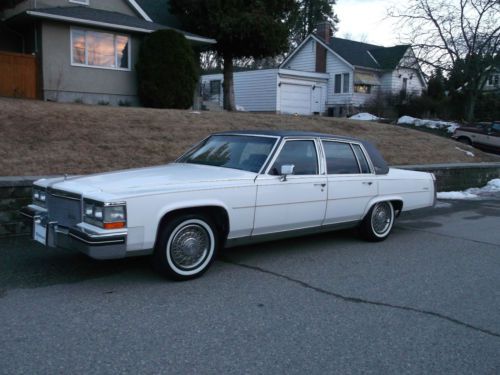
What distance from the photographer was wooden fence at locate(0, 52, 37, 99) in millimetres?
15680

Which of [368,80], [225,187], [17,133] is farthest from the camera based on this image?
[368,80]

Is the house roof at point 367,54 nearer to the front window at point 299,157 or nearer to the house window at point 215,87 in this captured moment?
the house window at point 215,87

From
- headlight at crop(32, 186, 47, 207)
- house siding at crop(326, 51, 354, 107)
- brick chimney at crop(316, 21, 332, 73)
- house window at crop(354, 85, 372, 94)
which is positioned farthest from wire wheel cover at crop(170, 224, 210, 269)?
brick chimney at crop(316, 21, 332, 73)

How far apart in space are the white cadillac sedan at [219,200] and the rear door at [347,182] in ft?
0.05

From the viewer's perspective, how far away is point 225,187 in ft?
17.2

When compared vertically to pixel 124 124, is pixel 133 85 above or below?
above

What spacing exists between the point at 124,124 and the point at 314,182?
22.7 feet

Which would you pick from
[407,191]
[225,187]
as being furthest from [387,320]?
[407,191]

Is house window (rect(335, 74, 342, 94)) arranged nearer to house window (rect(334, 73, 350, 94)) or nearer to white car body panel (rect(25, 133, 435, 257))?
house window (rect(334, 73, 350, 94))

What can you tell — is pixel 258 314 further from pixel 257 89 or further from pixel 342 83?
pixel 342 83

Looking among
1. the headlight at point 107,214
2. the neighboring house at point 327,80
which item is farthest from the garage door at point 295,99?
the headlight at point 107,214

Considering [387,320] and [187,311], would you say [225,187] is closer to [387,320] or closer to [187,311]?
[187,311]

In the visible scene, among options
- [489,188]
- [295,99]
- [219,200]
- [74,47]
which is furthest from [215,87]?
[219,200]

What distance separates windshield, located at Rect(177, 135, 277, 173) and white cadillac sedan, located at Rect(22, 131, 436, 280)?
1 cm
